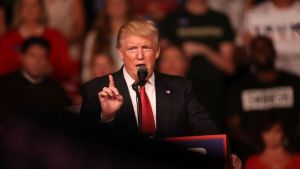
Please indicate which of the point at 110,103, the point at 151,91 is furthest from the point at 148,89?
the point at 110,103

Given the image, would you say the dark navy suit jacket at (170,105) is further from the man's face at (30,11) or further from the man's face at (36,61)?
the man's face at (30,11)

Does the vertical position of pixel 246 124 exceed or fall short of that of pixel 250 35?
it falls short

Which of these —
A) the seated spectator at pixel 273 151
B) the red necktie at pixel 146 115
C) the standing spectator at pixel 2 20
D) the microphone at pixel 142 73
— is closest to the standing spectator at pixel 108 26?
the standing spectator at pixel 2 20

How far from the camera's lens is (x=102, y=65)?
6340 millimetres

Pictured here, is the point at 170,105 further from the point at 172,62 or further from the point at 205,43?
the point at 205,43

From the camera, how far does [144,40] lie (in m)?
3.00

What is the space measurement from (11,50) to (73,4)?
2.58 feet

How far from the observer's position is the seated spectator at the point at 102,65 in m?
6.32

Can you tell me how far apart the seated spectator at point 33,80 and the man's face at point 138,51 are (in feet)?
7.51

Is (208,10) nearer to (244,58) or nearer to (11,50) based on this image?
(244,58)

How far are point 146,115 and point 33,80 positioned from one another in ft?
10.0

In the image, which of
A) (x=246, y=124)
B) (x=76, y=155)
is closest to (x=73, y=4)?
(x=246, y=124)

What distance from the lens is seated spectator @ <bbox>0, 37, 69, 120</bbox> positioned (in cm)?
561

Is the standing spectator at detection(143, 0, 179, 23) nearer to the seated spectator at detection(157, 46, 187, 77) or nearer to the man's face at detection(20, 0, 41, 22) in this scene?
the seated spectator at detection(157, 46, 187, 77)
